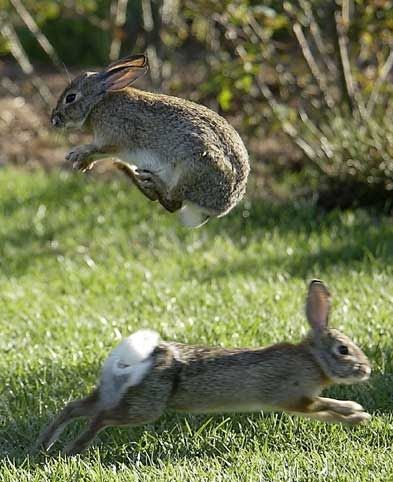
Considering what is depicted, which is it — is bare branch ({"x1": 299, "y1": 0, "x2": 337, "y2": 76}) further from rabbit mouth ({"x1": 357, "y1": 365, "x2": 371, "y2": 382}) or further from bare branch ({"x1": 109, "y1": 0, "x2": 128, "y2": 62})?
rabbit mouth ({"x1": 357, "y1": 365, "x2": 371, "y2": 382})

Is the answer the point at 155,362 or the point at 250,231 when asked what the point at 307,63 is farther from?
the point at 155,362

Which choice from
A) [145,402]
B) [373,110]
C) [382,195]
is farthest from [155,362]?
[373,110]

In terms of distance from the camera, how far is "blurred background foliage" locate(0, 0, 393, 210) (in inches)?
307

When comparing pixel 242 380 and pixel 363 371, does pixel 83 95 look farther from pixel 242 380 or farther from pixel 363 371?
pixel 363 371

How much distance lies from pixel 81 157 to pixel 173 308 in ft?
7.05

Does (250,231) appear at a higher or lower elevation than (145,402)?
lower

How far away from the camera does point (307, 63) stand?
8203 mm

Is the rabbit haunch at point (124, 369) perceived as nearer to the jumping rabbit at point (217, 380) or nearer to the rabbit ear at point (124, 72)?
the jumping rabbit at point (217, 380)

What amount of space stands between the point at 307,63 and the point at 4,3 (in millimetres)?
3023

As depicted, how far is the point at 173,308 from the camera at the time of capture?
595cm

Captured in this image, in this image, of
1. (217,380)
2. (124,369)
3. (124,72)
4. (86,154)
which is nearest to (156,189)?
(86,154)

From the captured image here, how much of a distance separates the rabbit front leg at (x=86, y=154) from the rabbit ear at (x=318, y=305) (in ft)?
3.40

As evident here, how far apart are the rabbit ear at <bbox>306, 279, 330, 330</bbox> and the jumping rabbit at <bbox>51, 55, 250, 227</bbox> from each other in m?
0.64

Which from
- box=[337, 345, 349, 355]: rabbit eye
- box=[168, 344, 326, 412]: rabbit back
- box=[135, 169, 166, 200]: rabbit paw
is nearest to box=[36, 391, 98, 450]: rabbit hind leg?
box=[168, 344, 326, 412]: rabbit back
